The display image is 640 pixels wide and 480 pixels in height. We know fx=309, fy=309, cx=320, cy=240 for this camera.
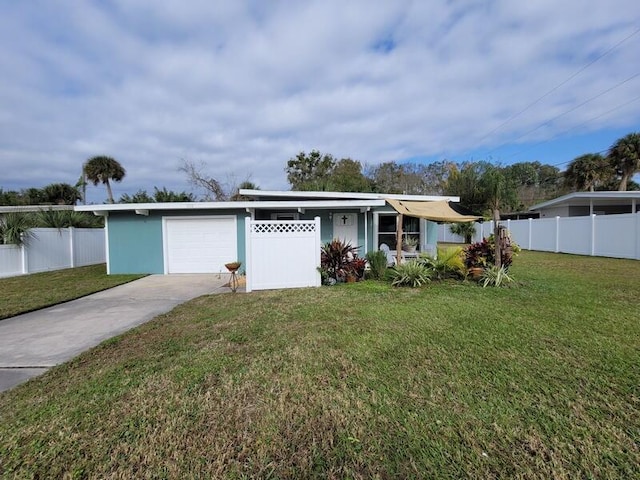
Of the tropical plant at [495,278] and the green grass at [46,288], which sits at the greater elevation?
the tropical plant at [495,278]

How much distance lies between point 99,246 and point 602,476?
2007cm

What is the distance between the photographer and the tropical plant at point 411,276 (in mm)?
8320

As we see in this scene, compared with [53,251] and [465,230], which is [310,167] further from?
[53,251]

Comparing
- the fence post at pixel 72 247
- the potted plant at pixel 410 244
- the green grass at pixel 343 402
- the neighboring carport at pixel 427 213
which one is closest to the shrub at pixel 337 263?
the neighboring carport at pixel 427 213

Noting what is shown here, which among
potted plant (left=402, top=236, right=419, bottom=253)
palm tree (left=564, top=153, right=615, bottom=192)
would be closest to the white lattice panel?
potted plant (left=402, top=236, right=419, bottom=253)

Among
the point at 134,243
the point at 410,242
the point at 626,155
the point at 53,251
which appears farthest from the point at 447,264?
the point at 626,155

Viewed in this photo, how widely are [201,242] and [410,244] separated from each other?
842 cm

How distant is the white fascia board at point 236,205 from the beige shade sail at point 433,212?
1.18 metres

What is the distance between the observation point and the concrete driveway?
4.09 metres

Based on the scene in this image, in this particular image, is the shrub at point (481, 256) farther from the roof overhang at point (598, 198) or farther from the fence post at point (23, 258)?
the fence post at point (23, 258)

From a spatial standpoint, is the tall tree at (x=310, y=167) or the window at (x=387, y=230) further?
the tall tree at (x=310, y=167)

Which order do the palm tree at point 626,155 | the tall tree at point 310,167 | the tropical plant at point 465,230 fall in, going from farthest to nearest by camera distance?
the tall tree at point 310,167 < the tropical plant at point 465,230 < the palm tree at point 626,155

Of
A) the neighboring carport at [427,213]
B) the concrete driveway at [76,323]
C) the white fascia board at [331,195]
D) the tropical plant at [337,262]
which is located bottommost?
the concrete driveway at [76,323]

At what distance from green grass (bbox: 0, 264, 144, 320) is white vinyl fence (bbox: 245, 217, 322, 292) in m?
4.62
